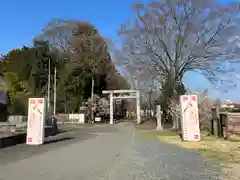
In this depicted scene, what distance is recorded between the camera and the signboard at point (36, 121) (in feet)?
56.0

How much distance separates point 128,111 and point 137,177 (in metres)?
79.9

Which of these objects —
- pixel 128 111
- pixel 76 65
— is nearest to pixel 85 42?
pixel 76 65

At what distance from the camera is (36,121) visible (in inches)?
673

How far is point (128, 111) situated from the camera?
88250 mm

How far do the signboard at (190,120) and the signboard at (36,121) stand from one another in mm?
8015

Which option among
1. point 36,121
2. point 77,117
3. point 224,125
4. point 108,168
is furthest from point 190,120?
point 77,117

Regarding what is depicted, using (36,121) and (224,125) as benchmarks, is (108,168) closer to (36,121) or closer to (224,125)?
(36,121)

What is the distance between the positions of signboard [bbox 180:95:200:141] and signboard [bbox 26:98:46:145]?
8.02m

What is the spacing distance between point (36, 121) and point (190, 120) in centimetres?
857

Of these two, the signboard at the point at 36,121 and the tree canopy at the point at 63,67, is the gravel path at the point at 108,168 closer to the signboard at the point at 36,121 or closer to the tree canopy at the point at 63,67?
the signboard at the point at 36,121

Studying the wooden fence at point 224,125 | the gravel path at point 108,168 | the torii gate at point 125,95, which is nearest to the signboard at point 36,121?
the gravel path at point 108,168

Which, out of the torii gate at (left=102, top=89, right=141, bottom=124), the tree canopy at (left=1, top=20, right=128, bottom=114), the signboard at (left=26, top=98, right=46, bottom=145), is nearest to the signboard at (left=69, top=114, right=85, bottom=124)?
the tree canopy at (left=1, top=20, right=128, bottom=114)

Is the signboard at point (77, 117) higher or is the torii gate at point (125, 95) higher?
the torii gate at point (125, 95)

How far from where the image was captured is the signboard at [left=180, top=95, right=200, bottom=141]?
20.0m
